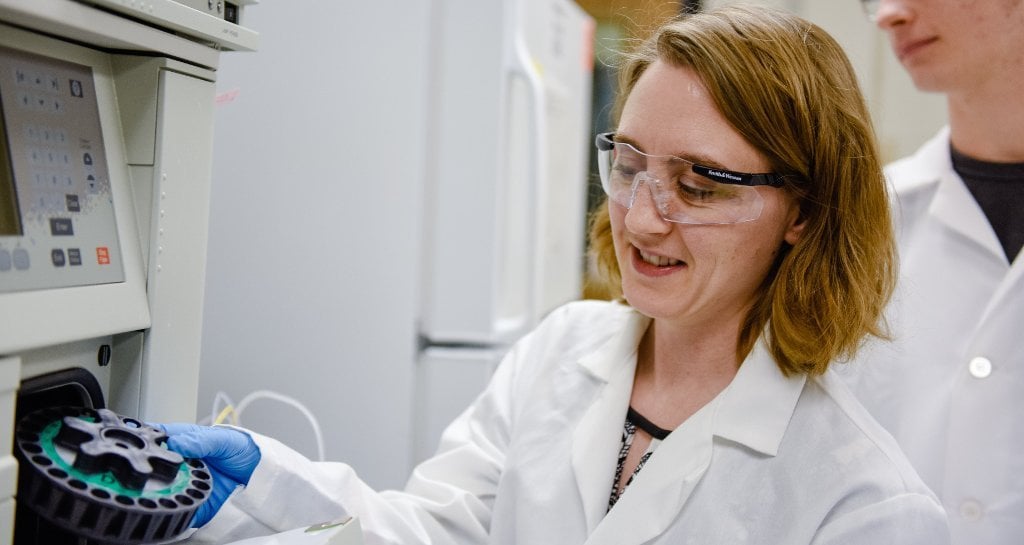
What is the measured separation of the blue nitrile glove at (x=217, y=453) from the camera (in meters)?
0.79

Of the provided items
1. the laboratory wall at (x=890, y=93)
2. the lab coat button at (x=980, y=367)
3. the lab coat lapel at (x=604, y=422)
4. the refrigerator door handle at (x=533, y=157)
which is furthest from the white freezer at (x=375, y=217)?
the laboratory wall at (x=890, y=93)

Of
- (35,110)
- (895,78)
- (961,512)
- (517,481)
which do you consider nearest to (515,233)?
(517,481)

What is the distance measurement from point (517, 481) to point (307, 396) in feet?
1.57

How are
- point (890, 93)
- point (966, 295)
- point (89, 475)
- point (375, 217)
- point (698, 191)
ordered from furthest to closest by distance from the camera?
point (890, 93), point (375, 217), point (966, 295), point (698, 191), point (89, 475)

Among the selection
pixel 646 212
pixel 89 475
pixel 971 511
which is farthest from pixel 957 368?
pixel 89 475

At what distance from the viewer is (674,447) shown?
3.58 ft

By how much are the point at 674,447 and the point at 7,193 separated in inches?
30.4

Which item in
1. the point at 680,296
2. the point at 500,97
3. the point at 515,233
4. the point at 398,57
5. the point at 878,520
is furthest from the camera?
the point at 515,233

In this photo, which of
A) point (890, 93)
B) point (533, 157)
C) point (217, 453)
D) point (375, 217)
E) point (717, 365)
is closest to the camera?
point (217, 453)

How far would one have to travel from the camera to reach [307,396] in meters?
1.48

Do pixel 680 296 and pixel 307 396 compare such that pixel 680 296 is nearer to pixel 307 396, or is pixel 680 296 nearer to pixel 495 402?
pixel 495 402

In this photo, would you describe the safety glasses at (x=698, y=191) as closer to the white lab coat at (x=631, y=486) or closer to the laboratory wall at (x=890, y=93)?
the white lab coat at (x=631, y=486)

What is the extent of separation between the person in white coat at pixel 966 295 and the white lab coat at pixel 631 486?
0.95 ft

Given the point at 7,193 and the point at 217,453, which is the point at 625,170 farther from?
the point at 7,193
